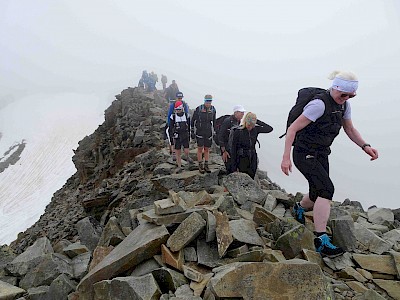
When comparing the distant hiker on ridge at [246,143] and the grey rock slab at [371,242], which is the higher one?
the distant hiker on ridge at [246,143]

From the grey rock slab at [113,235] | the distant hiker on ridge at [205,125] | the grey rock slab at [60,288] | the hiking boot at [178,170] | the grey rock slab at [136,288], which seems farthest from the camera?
the hiking boot at [178,170]

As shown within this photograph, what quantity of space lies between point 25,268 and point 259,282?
5.41 meters

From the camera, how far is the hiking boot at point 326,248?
17.8 feet

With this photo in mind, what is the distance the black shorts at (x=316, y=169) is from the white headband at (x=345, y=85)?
119 cm

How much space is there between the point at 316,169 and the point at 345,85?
4.90 feet

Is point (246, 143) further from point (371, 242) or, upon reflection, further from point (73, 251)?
point (73, 251)

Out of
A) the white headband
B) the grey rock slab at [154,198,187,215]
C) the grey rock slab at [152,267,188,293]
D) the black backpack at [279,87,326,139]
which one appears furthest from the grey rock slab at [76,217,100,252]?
the white headband

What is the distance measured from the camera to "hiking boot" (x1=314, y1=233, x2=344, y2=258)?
5.43m

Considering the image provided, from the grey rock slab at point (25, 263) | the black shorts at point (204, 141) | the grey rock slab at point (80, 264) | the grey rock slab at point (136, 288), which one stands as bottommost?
the grey rock slab at point (80, 264)

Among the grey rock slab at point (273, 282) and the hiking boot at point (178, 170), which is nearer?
the grey rock slab at point (273, 282)

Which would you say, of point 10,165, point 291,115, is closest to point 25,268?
point 291,115

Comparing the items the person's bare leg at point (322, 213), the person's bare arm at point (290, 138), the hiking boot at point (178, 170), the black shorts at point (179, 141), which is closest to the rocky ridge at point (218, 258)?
the person's bare leg at point (322, 213)

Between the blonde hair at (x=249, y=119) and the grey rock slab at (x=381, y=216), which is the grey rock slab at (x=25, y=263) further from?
the grey rock slab at (x=381, y=216)

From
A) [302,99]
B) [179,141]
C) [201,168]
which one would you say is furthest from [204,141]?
[302,99]
